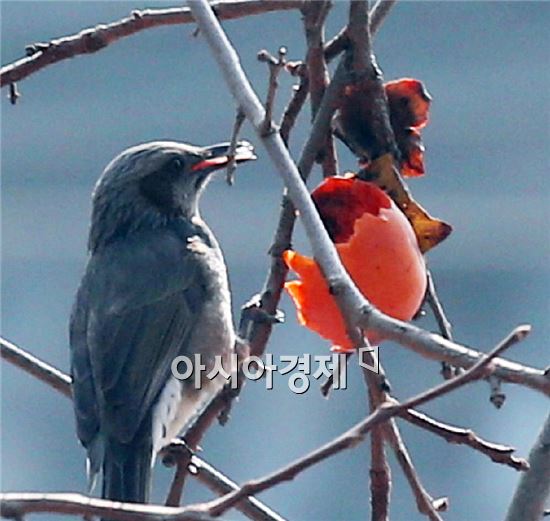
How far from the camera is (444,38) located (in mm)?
14727

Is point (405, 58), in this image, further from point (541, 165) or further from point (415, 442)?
point (415, 442)

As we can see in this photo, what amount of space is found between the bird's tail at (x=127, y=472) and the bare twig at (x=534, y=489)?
4.60ft

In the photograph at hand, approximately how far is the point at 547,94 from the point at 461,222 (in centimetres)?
133

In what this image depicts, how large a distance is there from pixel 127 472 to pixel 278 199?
32.7 ft

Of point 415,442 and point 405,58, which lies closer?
point 415,442

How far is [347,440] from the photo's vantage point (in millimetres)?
2146

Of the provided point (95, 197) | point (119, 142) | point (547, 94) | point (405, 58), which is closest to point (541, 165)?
point (547, 94)

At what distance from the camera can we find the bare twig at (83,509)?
2047mm

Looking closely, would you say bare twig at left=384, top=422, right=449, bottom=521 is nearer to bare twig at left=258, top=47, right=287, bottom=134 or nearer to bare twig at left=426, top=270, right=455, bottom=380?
bare twig at left=426, top=270, right=455, bottom=380

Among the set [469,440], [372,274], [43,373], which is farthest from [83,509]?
[43,373]

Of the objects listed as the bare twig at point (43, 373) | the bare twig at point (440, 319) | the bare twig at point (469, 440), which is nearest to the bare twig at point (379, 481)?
the bare twig at point (469, 440)

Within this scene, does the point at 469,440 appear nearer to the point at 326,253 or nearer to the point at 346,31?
the point at 326,253

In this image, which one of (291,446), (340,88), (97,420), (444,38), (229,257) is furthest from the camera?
(444,38)

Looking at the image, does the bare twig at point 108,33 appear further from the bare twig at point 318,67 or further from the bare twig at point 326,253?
the bare twig at point 326,253
